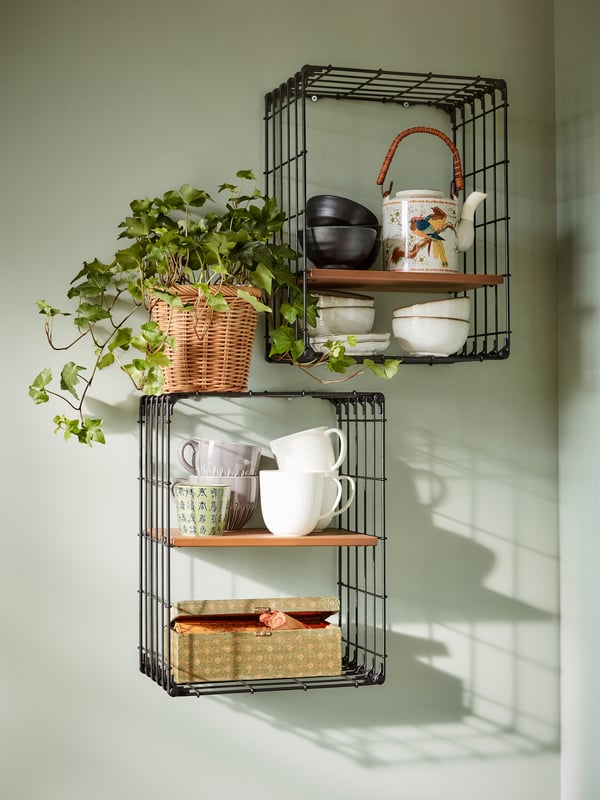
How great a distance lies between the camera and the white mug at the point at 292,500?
168 centimetres

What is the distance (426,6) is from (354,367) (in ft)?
2.47

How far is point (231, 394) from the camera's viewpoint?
168 centimetres

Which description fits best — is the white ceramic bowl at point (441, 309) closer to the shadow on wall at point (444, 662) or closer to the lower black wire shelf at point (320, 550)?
the lower black wire shelf at point (320, 550)

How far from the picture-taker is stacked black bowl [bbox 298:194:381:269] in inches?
68.2

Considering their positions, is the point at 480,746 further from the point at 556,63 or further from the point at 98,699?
the point at 556,63

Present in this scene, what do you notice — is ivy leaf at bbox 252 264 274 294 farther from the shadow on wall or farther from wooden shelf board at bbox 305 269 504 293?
the shadow on wall

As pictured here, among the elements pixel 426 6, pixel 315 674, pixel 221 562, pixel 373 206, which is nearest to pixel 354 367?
pixel 373 206

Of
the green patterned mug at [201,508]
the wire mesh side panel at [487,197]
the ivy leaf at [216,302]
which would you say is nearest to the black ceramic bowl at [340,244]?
the ivy leaf at [216,302]

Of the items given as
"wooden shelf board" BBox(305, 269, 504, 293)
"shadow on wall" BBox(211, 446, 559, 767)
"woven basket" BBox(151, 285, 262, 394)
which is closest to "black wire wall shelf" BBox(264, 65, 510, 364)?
"wooden shelf board" BBox(305, 269, 504, 293)

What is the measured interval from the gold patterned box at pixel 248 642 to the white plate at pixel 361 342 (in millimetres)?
447

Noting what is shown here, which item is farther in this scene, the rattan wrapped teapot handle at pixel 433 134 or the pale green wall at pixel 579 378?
the pale green wall at pixel 579 378

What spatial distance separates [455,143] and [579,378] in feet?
1.78

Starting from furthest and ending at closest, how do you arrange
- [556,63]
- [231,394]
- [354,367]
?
1. [556,63]
2. [354,367]
3. [231,394]

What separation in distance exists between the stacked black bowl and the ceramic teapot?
5cm
